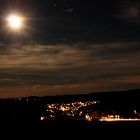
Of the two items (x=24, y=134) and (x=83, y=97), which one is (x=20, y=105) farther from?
(x=24, y=134)

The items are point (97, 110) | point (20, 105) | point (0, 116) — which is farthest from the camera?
→ point (20, 105)

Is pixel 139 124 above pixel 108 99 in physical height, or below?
below

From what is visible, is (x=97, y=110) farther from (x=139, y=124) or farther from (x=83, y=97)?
(x=139, y=124)

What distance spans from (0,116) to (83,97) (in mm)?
50180

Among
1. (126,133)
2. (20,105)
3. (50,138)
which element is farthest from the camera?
Answer: (20,105)

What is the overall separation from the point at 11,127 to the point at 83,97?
221 ft

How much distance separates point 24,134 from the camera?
47469 millimetres

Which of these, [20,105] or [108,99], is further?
[108,99]

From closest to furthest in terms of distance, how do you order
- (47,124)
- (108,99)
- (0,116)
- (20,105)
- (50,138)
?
(50,138)
(47,124)
(0,116)
(20,105)
(108,99)

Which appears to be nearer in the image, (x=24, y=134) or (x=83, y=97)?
(x=24, y=134)

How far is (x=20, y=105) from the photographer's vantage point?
104m

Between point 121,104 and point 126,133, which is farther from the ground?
point 121,104

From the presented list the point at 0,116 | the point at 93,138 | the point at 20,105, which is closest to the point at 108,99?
the point at 20,105

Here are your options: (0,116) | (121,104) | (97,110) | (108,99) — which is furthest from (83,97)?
(0,116)
